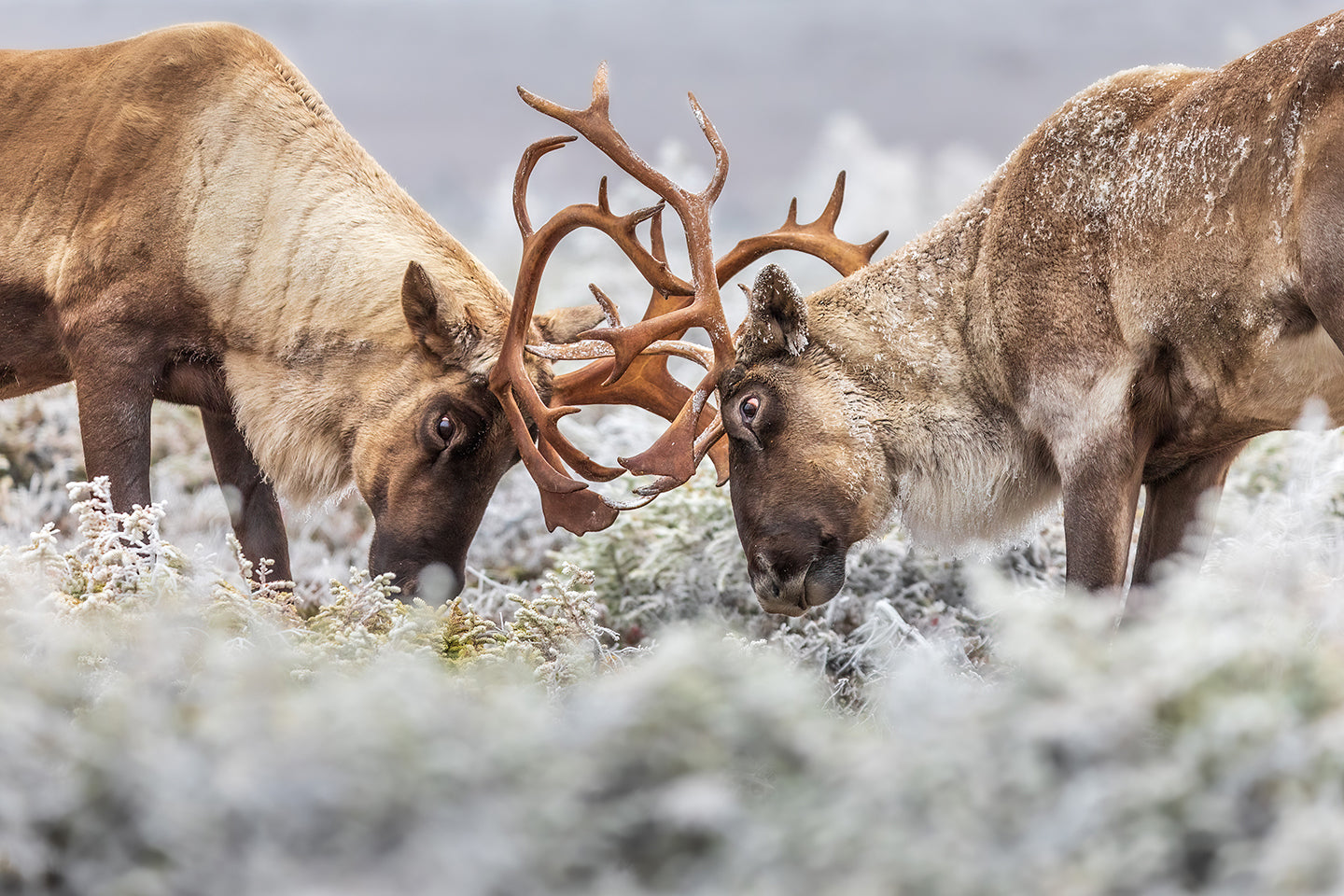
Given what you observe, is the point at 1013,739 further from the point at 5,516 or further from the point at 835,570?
the point at 5,516

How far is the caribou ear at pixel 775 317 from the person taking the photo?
179 inches

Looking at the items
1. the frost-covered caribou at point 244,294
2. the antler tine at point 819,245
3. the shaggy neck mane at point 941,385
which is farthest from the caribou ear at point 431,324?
the shaggy neck mane at point 941,385

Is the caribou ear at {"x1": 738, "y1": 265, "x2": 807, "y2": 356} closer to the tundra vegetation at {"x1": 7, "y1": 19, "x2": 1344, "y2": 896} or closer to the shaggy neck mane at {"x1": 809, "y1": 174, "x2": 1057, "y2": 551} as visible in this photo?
the shaggy neck mane at {"x1": 809, "y1": 174, "x2": 1057, "y2": 551}

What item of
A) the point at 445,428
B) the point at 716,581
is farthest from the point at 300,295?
the point at 716,581

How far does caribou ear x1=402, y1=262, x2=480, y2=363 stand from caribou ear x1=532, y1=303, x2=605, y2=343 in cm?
38

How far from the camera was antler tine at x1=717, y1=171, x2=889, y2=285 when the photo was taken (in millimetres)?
5512

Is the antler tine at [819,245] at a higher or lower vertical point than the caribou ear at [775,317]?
higher

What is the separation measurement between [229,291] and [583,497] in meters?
1.70

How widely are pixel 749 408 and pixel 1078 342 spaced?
48.7 inches

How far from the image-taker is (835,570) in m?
4.68

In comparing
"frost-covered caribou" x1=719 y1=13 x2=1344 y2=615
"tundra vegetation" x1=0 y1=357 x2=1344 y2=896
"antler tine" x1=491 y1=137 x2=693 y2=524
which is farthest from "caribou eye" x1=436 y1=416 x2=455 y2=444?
"tundra vegetation" x1=0 y1=357 x2=1344 y2=896

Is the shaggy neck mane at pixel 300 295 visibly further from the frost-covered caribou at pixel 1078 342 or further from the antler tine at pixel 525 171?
the frost-covered caribou at pixel 1078 342

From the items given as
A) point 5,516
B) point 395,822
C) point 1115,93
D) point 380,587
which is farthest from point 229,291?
point 395,822

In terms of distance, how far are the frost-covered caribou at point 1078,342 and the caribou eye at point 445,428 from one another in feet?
2.49
